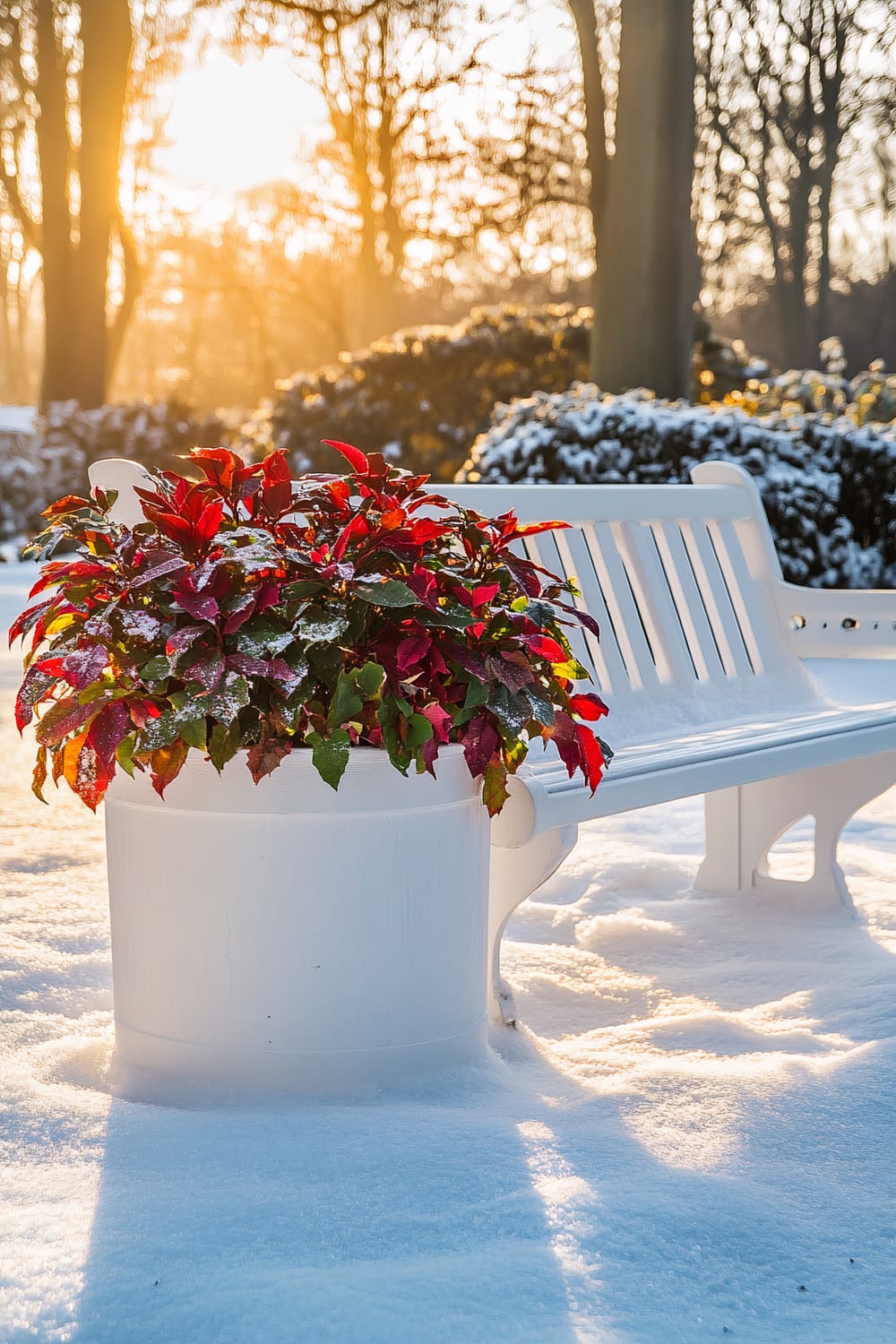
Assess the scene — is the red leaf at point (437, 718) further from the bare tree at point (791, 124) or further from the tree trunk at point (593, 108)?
the bare tree at point (791, 124)

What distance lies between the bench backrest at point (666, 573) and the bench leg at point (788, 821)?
11.3 inches

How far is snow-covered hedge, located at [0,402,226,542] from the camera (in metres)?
12.2

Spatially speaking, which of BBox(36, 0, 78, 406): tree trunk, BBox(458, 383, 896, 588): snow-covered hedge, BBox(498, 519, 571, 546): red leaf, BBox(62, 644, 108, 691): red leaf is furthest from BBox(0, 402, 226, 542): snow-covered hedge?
BBox(62, 644, 108, 691): red leaf

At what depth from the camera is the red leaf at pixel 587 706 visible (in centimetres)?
233

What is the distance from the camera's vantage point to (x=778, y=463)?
7.59 metres

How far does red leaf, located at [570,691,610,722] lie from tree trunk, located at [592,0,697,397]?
329 inches

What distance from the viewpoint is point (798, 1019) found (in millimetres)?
2686

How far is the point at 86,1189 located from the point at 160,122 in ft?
89.1

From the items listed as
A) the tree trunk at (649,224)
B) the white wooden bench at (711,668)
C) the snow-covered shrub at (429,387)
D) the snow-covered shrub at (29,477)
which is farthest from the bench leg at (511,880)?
the snow-covered shrub at (29,477)

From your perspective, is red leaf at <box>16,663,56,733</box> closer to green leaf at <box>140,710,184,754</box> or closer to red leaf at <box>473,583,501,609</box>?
green leaf at <box>140,710,184,754</box>

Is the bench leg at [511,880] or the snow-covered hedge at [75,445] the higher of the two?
the snow-covered hedge at [75,445]

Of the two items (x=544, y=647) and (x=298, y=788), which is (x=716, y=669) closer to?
(x=544, y=647)

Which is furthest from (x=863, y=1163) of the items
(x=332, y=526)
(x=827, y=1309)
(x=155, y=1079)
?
(x=332, y=526)

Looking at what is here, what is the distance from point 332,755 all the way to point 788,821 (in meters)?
1.81
